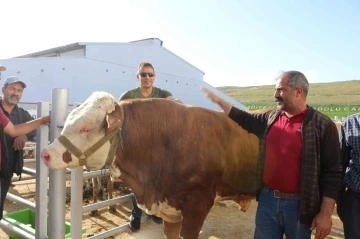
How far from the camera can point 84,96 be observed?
72.3 feet

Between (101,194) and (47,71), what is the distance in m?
15.0

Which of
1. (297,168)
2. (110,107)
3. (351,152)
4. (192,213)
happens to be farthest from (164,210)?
(351,152)

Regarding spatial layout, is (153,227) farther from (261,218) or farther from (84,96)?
(84,96)

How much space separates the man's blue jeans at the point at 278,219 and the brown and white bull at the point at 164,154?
62cm

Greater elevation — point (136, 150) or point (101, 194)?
point (136, 150)

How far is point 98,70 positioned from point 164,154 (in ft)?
66.5

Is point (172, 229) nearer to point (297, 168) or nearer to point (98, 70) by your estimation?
point (297, 168)

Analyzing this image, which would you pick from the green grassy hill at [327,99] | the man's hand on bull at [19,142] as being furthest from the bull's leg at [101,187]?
the green grassy hill at [327,99]

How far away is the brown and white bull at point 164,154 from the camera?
10.2 feet

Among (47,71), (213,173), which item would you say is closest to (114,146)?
(213,173)

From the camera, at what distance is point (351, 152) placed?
287 cm

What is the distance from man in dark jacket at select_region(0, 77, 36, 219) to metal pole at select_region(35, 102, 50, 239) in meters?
0.49

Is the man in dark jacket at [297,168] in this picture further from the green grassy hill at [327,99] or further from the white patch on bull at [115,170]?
the green grassy hill at [327,99]

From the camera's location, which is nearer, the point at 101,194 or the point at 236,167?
the point at 236,167
